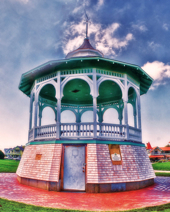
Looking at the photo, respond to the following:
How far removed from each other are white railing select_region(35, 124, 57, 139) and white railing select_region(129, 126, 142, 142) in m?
5.19

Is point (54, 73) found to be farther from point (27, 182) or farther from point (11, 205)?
point (11, 205)

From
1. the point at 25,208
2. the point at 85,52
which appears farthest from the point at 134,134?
the point at 25,208

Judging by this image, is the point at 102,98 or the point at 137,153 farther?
the point at 102,98

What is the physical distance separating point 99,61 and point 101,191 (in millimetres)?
7945

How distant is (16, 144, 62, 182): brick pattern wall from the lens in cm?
1136

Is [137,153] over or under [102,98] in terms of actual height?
under

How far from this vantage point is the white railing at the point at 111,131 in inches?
495

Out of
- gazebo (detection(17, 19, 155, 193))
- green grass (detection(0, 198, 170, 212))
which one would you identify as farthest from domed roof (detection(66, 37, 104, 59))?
green grass (detection(0, 198, 170, 212))

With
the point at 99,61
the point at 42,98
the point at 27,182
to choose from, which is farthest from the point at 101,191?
the point at 42,98

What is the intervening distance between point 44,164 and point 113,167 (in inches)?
162

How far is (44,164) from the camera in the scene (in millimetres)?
11969

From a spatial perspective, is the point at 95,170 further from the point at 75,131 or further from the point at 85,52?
the point at 85,52

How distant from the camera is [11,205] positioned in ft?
24.4

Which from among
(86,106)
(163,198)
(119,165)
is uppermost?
(86,106)
